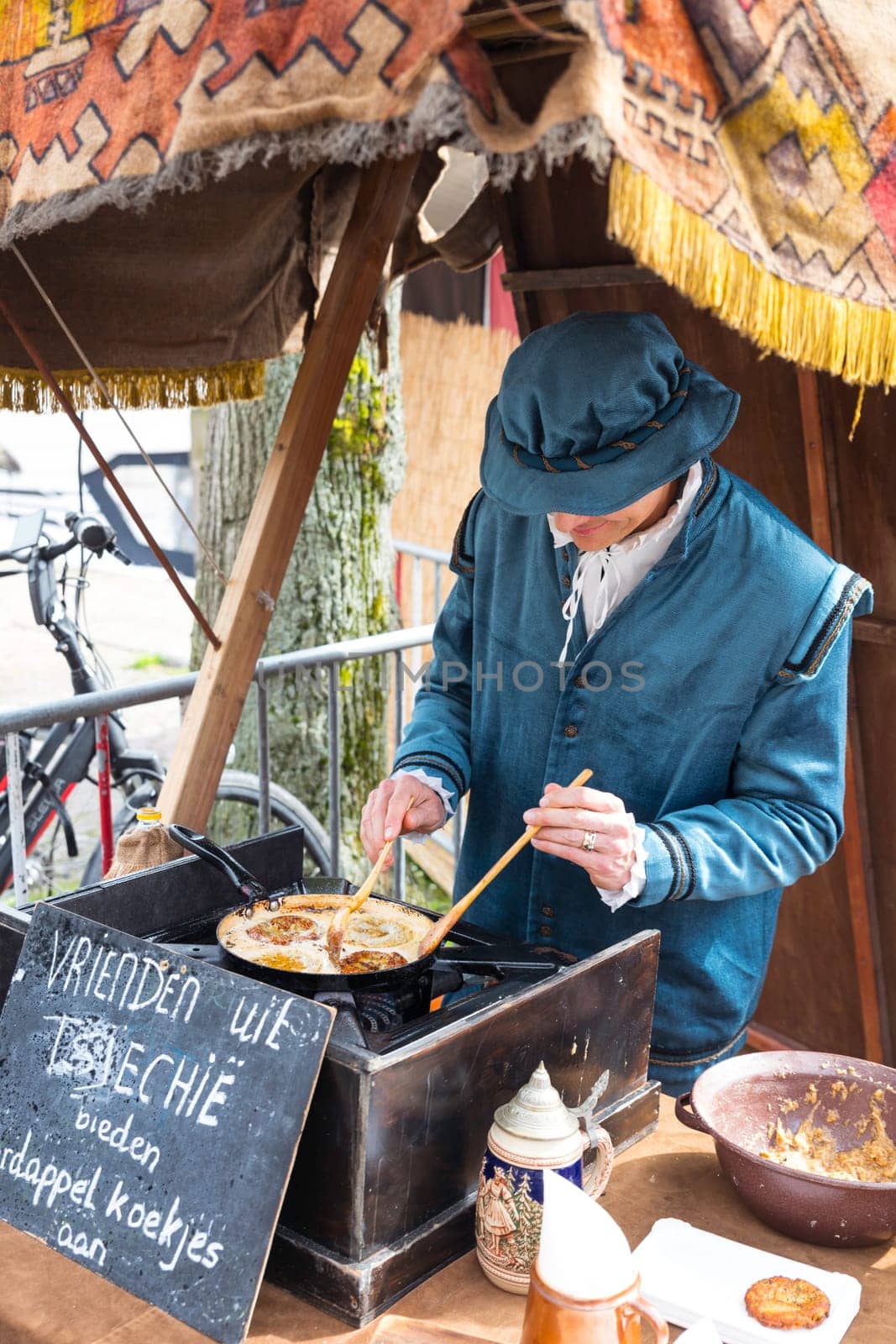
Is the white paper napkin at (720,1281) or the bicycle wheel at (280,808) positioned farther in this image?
the bicycle wheel at (280,808)

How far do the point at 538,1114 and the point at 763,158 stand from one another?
105 cm

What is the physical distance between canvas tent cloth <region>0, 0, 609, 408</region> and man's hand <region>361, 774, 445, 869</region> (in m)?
1.01

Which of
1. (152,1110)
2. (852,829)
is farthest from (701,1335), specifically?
(852,829)

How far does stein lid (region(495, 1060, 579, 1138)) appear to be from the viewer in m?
1.35

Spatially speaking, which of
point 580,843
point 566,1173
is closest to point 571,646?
point 580,843

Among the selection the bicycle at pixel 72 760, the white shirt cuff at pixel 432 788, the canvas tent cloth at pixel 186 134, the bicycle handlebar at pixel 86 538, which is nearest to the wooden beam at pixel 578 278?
the canvas tent cloth at pixel 186 134

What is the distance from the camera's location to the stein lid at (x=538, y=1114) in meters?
1.35

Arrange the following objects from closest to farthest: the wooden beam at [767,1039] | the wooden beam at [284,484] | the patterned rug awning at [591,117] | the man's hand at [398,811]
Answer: the patterned rug awning at [591,117], the man's hand at [398,811], the wooden beam at [284,484], the wooden beam at [767,1039]

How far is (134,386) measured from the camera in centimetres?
250

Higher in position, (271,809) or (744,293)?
(744,293)

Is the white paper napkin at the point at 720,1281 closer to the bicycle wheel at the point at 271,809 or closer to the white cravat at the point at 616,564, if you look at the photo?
the white cravat at the point at 616,564

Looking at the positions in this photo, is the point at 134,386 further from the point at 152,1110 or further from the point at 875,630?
the point at 875,630

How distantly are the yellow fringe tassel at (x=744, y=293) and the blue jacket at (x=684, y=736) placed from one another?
0.61 metres

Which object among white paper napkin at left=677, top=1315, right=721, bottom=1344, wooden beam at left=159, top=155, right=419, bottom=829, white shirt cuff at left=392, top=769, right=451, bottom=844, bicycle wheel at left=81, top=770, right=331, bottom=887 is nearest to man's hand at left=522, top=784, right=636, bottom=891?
white shirt cuff at left=392, top=769, right=451, bottom=844
